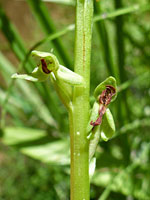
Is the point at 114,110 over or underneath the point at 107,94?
over

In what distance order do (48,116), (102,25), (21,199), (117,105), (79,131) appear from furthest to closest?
(21,199) → (48,116) → (117,105) → (102,25) → (79,131)

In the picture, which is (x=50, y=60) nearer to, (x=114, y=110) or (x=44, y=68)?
(x=44, y=68)

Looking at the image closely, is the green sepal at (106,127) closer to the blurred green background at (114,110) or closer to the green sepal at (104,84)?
the green sepal at (104,84)

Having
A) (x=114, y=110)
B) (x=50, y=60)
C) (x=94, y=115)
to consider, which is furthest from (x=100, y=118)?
(x=114, y=110)

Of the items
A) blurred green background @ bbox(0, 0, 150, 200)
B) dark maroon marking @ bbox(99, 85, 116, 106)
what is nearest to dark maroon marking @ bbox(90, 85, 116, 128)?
dark maroon marking @ bbox(99, 85, 116, 106)

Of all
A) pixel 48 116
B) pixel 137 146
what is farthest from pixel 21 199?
pixel 137 146

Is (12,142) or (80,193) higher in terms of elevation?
(12,142)

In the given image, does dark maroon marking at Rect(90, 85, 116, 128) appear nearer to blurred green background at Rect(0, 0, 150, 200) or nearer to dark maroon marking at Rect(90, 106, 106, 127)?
dark maroon marking at Rect(90, 106, 106, 127)

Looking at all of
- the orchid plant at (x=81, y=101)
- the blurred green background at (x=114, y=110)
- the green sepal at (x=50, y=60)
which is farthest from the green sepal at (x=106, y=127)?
the blurred green background at (x=114, y=110)

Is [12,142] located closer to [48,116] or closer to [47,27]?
[48,116]
